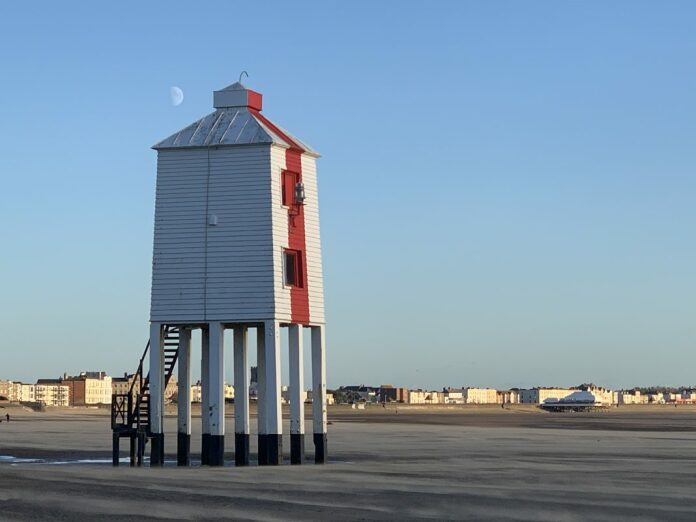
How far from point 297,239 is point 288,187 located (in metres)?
Answer: 1.85

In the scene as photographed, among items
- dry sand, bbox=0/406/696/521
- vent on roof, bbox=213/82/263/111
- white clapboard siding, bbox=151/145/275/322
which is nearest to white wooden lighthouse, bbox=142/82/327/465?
white clapboard siding, bbox=151/145/275/322

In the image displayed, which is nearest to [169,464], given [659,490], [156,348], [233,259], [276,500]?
[156,348]

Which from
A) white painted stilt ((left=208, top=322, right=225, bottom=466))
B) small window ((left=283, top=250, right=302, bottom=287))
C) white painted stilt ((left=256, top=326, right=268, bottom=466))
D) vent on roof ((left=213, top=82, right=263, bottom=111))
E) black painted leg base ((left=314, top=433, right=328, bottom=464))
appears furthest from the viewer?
vent on roof ((left=213, top=82, right=263, bottom=111))

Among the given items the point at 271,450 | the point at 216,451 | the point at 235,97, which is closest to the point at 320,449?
the point at 271,450

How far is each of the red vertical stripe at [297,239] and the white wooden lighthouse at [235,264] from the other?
0.12 feet

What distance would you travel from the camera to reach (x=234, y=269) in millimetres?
39156

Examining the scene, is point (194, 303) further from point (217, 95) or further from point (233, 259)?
point (217, 95)

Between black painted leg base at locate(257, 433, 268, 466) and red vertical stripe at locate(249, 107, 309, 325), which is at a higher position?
red vertical stripe at locate(249, 107, 309, 325)

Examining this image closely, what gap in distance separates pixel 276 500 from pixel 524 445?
31.6 meters

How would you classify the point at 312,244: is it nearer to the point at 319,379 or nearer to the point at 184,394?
the point at 319,379

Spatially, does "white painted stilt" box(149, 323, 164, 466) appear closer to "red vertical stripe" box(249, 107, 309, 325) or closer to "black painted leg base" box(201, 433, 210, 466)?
"black painted leg base" box(201, 433, 210, 466)

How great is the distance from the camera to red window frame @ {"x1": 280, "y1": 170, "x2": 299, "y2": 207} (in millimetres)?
40375

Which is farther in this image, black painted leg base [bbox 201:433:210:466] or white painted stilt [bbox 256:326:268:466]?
black painted leg base [bbox 201:433:210:466]

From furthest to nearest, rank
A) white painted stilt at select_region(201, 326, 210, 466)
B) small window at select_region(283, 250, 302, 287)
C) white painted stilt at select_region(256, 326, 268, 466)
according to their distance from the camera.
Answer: white painted stilt at select_region(201, 326, 210, 466) → white painted stilt at select_region(256, 326, 268, 466) → small window at select_region(283, 250, 302, 287)
